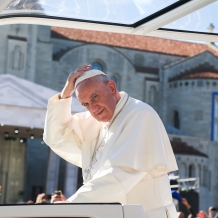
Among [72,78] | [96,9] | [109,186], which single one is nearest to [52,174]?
[96,9]

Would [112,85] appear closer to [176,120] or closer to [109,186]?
[109,186]

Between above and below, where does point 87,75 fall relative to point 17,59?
below

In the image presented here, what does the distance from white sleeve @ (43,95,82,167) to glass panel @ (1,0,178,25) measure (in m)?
0.38

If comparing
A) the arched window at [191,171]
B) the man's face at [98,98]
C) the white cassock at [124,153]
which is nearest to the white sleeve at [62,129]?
the white cassock at [124,153]

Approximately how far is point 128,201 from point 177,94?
198 ft

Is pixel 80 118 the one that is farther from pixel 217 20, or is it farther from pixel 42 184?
pixel 42 184

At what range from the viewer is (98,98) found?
339 cm

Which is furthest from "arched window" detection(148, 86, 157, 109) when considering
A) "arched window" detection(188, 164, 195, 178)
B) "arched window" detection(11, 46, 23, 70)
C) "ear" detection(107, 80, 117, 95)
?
"ear" detection(107, 80, 117, 95)

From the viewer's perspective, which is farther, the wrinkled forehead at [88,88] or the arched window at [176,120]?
the arched window at [176,120]

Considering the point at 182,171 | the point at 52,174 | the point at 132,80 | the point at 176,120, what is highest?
the point at 132,80

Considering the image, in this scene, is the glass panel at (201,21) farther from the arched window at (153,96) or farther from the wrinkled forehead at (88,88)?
the arched window at (153,96)

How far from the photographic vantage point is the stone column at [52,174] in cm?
4059

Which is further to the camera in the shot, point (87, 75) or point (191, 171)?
point (191, 171)

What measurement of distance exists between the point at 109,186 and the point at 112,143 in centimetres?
34
